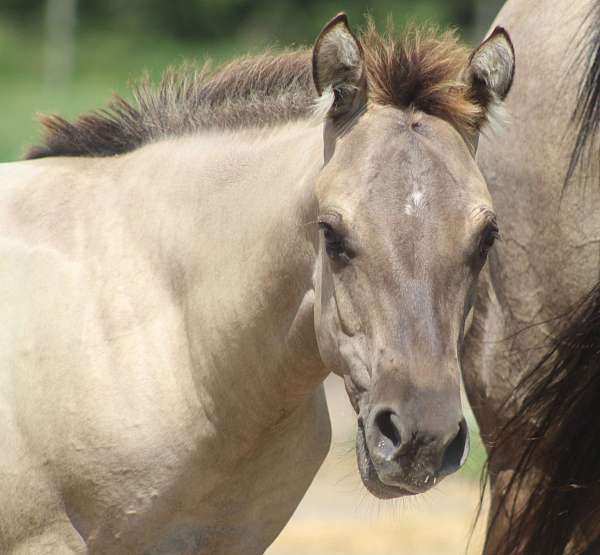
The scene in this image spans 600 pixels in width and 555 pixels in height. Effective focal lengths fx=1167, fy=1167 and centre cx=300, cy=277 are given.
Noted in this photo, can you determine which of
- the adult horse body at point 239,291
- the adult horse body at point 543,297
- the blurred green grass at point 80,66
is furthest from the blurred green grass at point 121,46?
the adult horse body at point 543,297

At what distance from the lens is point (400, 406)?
9.20 feet

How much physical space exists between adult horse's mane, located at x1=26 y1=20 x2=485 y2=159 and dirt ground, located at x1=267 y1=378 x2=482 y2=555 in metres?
2.53

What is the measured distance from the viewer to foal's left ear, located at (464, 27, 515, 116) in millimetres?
3176

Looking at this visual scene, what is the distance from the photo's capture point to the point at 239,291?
341 cm

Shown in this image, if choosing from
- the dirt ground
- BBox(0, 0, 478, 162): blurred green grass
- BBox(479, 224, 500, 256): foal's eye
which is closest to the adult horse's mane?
BBox(479, 224, 500, 256): foal's eye

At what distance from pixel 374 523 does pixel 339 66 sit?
4226mm

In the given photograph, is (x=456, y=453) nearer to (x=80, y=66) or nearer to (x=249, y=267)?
(x=249, y=267)

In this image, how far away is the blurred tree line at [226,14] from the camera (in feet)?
72.2

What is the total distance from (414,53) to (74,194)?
119 centimetres

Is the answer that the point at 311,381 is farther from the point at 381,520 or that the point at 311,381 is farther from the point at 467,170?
the point at 381,520

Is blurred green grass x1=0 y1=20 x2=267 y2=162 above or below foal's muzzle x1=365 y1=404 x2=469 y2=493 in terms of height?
below

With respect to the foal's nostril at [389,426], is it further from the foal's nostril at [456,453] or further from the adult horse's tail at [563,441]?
the adult horse's tail at [563,441]

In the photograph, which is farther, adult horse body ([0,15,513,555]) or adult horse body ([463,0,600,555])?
adult horse body ([463,0,600,555])

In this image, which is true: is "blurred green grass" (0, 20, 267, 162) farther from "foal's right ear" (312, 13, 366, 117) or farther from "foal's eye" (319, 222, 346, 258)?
"foal's eye" (319, 222, 346, 258)
